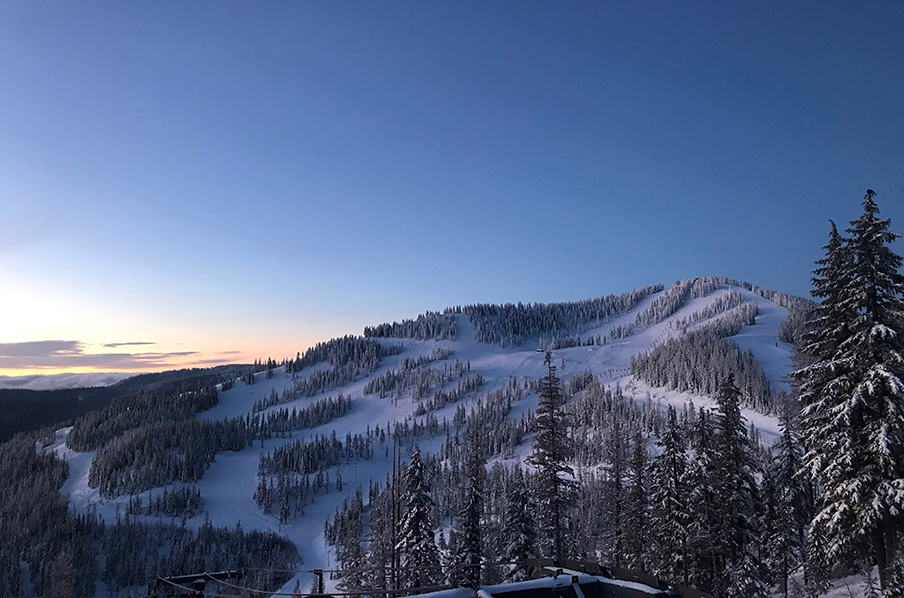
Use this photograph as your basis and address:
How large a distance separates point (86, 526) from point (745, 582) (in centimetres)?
19342

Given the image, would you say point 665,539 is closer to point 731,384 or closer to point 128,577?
point 731,384

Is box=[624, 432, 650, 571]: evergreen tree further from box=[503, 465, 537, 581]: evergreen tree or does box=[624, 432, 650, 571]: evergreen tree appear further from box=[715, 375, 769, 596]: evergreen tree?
box=[503, 465, 537, 581]: evergreen tree

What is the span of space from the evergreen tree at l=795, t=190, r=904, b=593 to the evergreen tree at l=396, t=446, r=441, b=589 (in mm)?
22212

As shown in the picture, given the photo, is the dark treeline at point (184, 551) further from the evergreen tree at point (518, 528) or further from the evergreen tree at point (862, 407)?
the evergreen tree at point (862, 407)

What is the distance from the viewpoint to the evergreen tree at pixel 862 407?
17.4 meters

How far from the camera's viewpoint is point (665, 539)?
31.8 m

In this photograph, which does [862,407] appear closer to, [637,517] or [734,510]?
[734,510]

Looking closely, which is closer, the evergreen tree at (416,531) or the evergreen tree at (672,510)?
the evergreen tree at (672,510)

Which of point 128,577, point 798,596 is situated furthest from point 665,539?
point 128,577

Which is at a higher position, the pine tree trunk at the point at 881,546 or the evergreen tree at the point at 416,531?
the pine tree trunk at the point at 881,546

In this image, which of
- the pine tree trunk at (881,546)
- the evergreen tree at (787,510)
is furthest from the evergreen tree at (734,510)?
the pine tree trunk at (881,546)

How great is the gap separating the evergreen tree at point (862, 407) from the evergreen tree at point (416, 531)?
875 inches

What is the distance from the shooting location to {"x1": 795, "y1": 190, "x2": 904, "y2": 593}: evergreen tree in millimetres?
17375

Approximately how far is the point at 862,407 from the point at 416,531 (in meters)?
26.6
